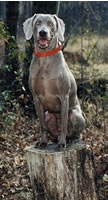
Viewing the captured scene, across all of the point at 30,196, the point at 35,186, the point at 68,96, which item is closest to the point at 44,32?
the point at 68,96

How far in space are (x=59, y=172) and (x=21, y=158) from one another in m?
2.08

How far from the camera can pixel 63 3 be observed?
9.98 m

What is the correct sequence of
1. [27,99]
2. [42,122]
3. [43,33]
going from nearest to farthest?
[43,33] < [42,122] < [27,99]

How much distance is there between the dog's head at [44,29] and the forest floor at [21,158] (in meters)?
1.76

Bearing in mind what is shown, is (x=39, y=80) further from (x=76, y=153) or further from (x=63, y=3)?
(x=63, y=3)

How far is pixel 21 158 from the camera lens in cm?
575

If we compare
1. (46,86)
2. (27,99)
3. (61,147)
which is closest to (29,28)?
(46,86)

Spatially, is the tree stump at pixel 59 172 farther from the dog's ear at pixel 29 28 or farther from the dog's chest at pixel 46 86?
the dog's ear at pixel 29 28

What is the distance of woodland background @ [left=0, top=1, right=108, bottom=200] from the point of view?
5.17 meters

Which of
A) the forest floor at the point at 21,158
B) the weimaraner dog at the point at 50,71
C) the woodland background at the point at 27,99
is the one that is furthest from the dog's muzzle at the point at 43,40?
the woodland background at the point at 27,99

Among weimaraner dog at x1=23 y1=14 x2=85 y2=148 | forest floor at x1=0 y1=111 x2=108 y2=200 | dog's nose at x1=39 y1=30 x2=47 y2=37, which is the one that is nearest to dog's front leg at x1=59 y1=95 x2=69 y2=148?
weimaraner dog at x1=23 y1=14 x2=85 y2=148

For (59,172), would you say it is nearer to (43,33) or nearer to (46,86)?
(46,86)

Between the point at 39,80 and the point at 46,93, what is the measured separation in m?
0.15

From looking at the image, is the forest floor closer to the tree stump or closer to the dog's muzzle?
the tree stump
